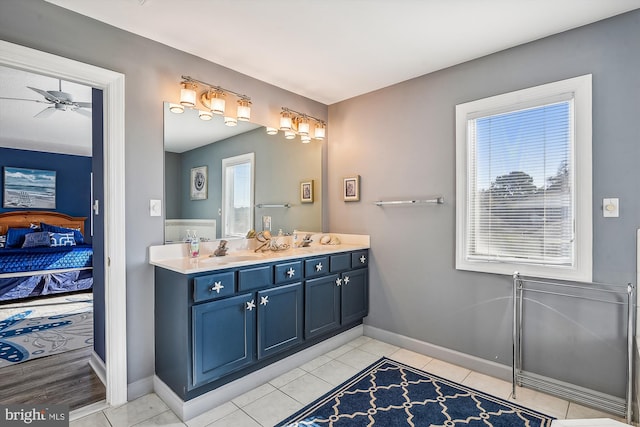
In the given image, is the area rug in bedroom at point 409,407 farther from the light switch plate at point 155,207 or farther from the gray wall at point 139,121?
the light switch plate at point 155,207

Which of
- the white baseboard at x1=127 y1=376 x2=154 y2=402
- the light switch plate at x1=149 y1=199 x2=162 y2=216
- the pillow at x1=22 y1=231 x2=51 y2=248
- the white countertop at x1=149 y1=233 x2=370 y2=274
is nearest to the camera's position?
the white countertop at x1=149 y1=233 x2=370 y2=274

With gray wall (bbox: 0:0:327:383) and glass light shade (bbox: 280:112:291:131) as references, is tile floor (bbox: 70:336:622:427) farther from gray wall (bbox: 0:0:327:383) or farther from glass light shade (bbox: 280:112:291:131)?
glass light shade (bbox: 280:112:291:131)

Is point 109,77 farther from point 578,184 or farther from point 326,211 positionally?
point 578,184

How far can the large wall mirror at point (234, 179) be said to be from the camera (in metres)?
2.46

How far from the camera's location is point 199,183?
2609 mm

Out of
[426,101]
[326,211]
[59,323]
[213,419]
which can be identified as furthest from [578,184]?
[59,323]

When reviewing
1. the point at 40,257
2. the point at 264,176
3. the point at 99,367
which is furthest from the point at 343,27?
the point at 40,257

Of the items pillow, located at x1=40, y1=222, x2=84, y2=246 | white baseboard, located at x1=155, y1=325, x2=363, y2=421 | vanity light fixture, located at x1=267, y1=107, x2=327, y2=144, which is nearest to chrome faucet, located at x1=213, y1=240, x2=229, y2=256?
white baseboard, located at x1=155, y1=325, x2=363, y2=421

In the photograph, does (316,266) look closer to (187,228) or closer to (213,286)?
(213,286)

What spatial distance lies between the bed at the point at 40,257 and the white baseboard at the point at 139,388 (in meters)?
3.85

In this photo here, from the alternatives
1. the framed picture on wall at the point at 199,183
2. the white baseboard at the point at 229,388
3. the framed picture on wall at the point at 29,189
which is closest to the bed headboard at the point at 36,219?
the framed picture on wall at the point at 29,189

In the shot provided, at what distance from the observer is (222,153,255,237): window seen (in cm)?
279

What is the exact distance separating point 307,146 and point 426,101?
126 centimetres

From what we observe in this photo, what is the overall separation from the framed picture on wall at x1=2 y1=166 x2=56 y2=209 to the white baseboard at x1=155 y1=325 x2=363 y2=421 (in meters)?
5.64
